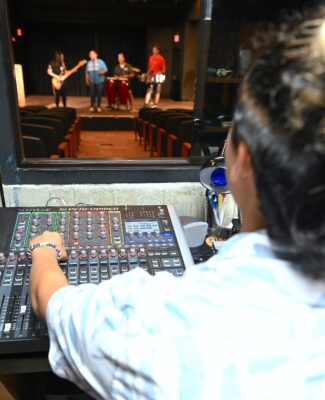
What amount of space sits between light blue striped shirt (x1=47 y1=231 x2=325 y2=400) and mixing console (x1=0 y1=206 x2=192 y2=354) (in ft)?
0.98

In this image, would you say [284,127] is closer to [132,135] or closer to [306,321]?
[306,321]

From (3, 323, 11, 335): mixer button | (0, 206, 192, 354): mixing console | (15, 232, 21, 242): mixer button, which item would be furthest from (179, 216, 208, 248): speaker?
(3, 323, 11, 335): mixer button

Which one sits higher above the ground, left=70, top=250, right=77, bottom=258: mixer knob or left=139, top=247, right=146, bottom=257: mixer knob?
left=70, top=250, right=77, bottom=258: mixer knob

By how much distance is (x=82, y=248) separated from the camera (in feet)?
2.83

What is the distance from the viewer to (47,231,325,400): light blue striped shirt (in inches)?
15.1

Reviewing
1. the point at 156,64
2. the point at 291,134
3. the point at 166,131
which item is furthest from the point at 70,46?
the point at 291,134

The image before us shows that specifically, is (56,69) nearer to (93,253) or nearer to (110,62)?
(110,62)

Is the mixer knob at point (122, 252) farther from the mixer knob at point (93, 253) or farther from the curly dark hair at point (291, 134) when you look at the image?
the curly dark hair at point (291, 134)

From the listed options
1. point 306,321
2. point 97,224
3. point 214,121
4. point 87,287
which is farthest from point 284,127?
point 214,121

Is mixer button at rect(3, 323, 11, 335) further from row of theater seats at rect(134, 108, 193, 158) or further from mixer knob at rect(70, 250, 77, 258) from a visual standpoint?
row of theater seats at rect(134, 108, 193, 158)

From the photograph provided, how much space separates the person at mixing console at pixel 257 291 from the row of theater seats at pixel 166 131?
270 cm

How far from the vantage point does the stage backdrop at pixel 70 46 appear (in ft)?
41.8

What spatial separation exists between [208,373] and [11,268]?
0.55 m

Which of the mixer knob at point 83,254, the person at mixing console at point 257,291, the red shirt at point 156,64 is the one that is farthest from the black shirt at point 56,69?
the person at mixing console at point 257,291
